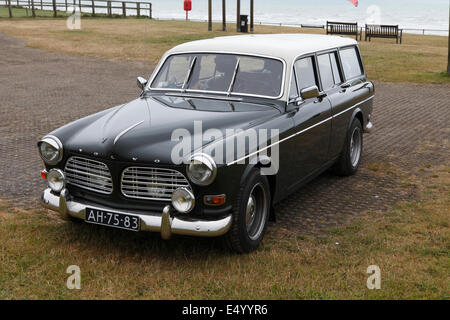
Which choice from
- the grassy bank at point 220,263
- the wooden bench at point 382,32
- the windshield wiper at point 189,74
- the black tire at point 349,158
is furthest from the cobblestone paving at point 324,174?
the wooden bench at point 382,32

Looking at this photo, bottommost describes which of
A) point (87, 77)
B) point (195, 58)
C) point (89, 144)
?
point (87, 77)

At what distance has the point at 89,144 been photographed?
4.87 metres

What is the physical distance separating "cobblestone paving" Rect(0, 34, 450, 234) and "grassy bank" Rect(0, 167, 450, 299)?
1.85ft

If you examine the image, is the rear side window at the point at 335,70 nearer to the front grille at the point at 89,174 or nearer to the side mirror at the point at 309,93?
the side mirror at the point at 309,93

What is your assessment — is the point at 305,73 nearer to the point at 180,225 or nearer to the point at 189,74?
the point at 189,74

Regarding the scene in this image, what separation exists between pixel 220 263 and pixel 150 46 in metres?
21.9

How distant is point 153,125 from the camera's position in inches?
200

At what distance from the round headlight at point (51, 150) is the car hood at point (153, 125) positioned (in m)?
0.06

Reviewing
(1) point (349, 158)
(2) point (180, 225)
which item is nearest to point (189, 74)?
(2) point (180, 225)

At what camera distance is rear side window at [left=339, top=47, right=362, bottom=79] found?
294 inches

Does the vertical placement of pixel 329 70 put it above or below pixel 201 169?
above
